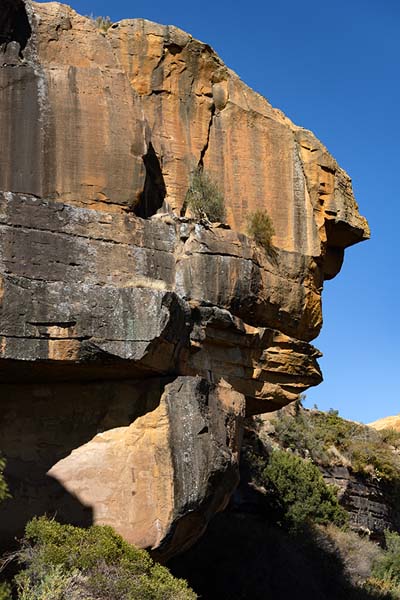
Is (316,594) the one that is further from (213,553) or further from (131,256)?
(131,256)

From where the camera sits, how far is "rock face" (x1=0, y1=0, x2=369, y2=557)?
539 inches

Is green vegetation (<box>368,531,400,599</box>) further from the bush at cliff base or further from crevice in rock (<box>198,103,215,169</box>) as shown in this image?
crevice in rock (<box>198,103,215,169</box>)

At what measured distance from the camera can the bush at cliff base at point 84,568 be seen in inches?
486

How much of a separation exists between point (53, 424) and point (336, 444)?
72.2ft

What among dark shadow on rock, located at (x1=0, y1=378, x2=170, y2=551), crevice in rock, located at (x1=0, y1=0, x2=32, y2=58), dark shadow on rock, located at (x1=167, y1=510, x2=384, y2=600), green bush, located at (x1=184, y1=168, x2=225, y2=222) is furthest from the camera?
dark shadow on rock, located at (x1=167, y1=510, x2=384, y2=600)

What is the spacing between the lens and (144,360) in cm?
1398

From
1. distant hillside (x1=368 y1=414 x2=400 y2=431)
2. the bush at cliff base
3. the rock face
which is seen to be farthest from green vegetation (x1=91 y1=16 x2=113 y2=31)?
distant hillside (x1=368 y1=414 x2=400 y2=431)

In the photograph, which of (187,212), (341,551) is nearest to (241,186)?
(187,212)

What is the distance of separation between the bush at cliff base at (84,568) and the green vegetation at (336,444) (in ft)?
64.1

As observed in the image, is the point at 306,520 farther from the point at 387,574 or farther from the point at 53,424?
the point at 53,424

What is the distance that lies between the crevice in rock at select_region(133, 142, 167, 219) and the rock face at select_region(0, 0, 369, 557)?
0.17 ft

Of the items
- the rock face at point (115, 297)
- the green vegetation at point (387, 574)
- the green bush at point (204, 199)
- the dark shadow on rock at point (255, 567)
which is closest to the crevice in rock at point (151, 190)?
the rock face at point (115, 297)

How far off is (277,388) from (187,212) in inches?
151

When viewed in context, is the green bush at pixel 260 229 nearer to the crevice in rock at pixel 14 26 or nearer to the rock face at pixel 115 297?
the rock face at pixel 115 297
